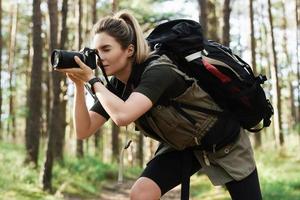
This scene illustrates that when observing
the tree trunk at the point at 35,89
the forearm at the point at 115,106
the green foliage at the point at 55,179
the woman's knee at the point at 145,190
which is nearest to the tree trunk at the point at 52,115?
the green foliage at the point at 55,179

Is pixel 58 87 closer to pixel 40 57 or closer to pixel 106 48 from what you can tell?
pixel 40 57

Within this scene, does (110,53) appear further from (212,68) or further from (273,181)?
(273,181)

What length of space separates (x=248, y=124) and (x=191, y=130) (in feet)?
1.69

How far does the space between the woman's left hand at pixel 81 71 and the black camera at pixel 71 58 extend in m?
0.02

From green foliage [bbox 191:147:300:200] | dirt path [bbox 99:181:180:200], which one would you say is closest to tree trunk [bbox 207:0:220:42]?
green foliage [bbox 191:147:300:200]

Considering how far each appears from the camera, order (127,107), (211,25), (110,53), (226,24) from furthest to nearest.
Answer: (211,25)
(226,24)
(110,53)
(127,107)

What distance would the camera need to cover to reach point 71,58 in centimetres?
310

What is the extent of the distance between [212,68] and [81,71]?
0.84 m

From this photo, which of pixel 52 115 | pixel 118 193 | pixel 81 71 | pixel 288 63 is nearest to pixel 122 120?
pixel 81 71

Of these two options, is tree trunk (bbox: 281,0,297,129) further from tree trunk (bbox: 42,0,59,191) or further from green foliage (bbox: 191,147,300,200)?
tree trunk (bbox: 42,0,59,191)

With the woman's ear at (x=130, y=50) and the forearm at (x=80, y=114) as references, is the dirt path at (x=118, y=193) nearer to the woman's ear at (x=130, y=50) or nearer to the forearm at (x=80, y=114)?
the forearm at (x=80, y=114)

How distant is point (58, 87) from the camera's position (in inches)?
388

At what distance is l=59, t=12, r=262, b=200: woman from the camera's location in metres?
3.05

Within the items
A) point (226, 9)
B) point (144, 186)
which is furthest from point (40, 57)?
point (144, 186)
